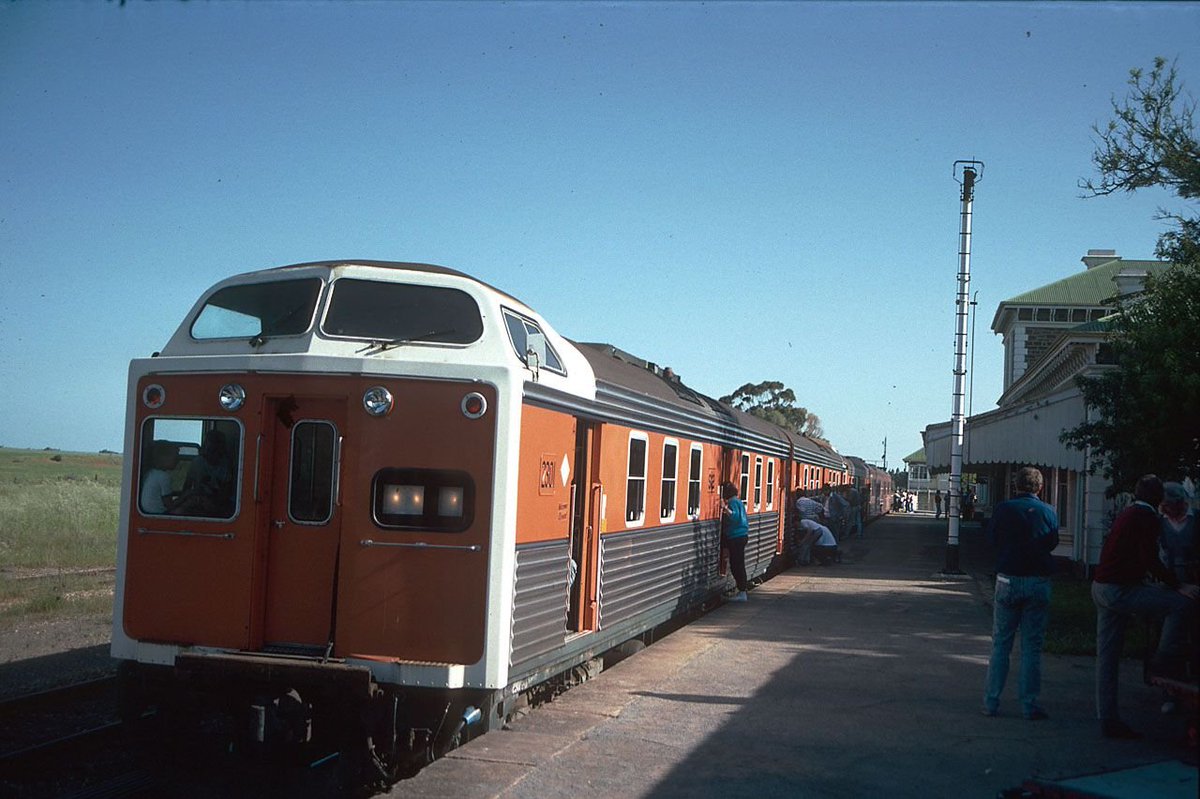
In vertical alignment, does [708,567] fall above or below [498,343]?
below

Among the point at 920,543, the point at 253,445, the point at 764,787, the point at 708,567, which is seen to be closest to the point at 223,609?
the point at 253,445

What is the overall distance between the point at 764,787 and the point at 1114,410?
10332 millimetres

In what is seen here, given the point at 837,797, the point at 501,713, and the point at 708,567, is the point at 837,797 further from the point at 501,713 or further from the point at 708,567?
the point at 708,567

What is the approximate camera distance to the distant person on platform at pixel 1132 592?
7141 mm

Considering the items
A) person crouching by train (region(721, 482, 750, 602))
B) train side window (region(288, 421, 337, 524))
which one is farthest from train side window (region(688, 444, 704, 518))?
train side window (region(288, 421, 337, 524))

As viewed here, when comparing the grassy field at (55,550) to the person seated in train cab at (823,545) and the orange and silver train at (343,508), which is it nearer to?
the orange and silver train at (343,508)

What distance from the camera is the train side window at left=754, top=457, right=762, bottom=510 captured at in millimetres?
17547

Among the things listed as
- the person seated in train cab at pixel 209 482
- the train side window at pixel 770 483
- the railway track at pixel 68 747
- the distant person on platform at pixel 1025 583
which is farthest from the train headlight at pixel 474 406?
the train side window at pixel 770 483

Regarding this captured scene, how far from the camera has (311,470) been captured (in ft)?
22.7

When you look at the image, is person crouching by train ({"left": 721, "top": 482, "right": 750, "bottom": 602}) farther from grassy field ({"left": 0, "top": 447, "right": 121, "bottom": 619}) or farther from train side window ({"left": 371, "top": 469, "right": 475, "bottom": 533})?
grassy field ({"left": 0, "top": 447, "right": 121, "bottom": 619})

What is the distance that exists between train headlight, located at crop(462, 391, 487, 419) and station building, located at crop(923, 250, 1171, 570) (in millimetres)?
13019

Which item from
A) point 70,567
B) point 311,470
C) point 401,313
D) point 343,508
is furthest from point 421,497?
point 70,567

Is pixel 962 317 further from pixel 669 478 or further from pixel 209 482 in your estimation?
pixel 209 482

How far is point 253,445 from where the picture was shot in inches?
268
